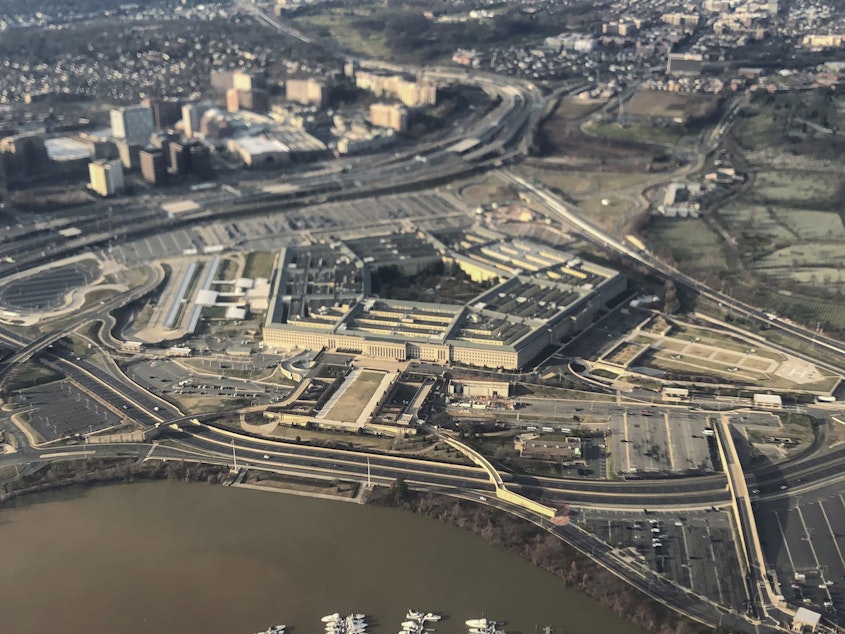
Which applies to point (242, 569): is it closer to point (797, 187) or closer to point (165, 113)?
point (797, 187)

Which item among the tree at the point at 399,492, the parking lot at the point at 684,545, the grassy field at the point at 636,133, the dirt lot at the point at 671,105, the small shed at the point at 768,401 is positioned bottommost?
the grassy field at the point at 636,133

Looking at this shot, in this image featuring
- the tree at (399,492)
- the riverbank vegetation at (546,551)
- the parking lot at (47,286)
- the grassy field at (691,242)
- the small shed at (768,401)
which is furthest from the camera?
the grassy field at (691,242)

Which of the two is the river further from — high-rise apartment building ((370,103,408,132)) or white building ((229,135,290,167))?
high-rise apartment building ((370,103,408,132))

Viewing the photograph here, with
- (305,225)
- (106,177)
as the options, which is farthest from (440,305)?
(106,177)

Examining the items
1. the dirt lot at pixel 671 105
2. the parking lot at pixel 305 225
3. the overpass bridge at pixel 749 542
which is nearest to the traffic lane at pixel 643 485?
the overpass bridge at pixel 749 542

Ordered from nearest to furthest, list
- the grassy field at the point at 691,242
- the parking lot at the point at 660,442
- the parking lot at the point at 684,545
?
the parking lot at the point at 684,545 < the parking lot at the point at 660,442 < the grassy field at the point at 691,242

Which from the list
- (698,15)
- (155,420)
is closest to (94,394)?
(155,420)

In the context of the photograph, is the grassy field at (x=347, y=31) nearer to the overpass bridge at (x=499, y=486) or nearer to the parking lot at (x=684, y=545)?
the overpass bridge at (x=499, y=486)
